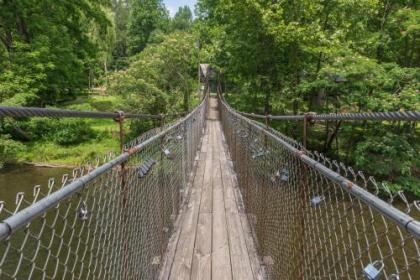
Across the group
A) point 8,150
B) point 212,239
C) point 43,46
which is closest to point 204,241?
point 212,239

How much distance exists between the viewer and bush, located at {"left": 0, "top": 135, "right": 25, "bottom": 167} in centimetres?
1274

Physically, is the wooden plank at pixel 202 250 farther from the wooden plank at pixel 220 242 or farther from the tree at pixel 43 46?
the tree at pixel 43 46

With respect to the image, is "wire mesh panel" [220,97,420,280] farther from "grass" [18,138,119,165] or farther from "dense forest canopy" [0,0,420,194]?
"grass" [18,138,119,165]

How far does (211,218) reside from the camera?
12.1 ft

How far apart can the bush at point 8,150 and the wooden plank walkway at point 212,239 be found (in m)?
10.2

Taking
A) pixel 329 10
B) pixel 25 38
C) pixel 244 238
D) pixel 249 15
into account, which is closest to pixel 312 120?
pixel 244 238

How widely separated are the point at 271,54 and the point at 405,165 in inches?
226

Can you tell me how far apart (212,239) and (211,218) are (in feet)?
1.78

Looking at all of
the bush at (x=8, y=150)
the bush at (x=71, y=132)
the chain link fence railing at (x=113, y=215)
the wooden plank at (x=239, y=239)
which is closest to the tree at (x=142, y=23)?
the bush at (x=71, y=132)

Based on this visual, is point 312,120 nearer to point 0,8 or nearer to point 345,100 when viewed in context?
point 345,100

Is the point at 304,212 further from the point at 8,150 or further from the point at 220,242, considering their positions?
the point at 8,150

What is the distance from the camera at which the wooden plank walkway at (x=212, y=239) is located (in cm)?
257

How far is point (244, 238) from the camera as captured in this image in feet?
10.4

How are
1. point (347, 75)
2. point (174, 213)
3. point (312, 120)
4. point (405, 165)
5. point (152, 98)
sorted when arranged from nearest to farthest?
point (312, 120) → point (174, 213) → point (405, 165) → point (347, 75) → point (152, 98)
